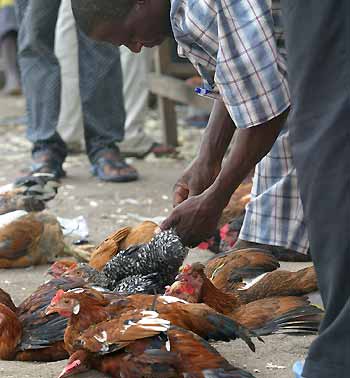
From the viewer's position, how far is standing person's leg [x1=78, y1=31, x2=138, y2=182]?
776 cm

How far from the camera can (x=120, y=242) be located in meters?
4.96

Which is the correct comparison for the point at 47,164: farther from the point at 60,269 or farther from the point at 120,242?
the point at 60,269

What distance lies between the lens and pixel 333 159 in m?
2.77

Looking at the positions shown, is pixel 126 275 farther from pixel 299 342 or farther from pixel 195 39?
pixel 195 39

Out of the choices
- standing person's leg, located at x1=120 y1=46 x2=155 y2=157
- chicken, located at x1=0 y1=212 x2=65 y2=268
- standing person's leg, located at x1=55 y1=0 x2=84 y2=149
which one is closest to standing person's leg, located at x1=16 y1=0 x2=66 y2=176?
standing person's leg, located at x1=55 y1=0 x2=84 y2=149

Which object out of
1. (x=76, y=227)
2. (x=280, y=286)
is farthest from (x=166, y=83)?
(x=280, y=286)

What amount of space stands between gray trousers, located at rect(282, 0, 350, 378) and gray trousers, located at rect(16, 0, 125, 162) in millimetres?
5042

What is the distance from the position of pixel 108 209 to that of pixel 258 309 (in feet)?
9.63

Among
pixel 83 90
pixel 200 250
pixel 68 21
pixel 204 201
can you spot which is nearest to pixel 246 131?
pixel 204 201

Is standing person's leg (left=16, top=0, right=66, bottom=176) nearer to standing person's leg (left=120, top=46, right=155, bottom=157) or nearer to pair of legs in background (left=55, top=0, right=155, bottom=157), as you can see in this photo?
pair of legs in background (left=55, top=0, right=155, bottom=157)

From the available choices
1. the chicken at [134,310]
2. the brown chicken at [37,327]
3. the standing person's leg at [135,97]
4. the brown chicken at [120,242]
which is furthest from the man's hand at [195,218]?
the standing person's leg at [135,97]

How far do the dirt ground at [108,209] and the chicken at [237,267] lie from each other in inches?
17.6

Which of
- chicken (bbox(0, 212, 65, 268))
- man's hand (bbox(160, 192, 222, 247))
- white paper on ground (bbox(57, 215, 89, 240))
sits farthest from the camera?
white paper on ground (bbox(57, 215, 89, 240))

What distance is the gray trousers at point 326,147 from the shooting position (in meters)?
2.73
